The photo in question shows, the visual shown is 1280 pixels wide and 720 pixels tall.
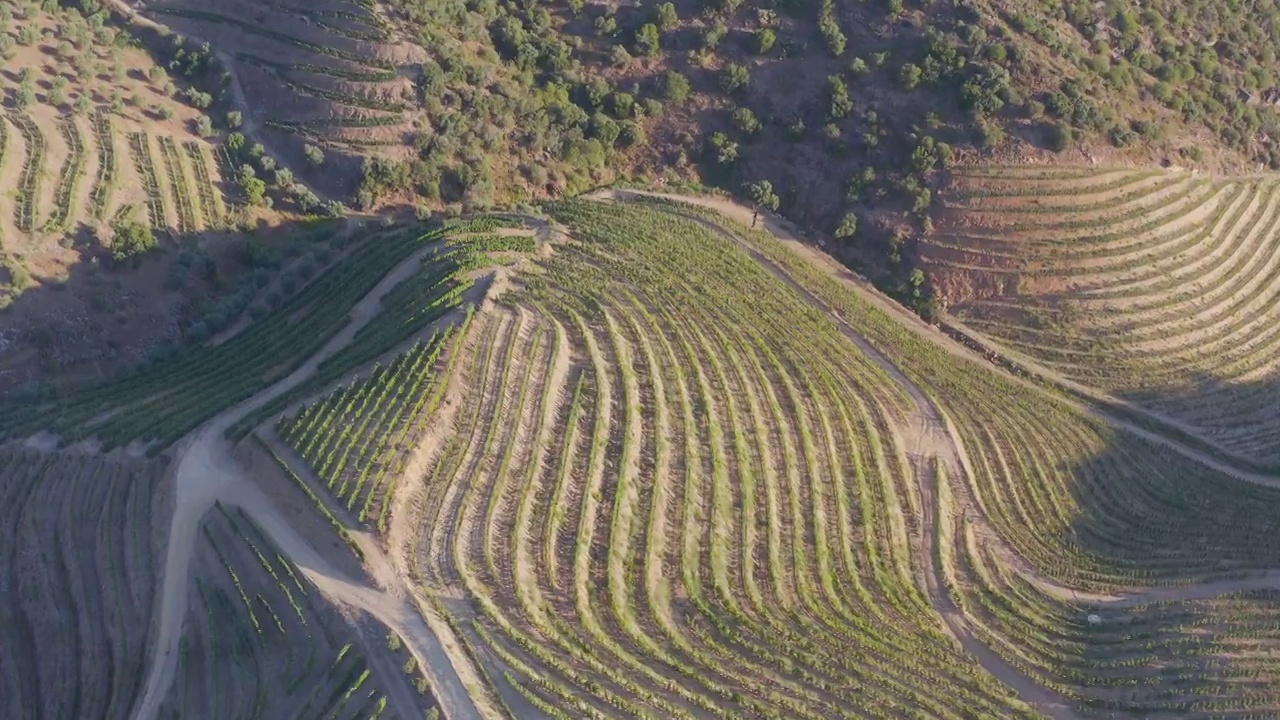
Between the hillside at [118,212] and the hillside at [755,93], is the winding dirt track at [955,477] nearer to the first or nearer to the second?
the hillside at [755,93]

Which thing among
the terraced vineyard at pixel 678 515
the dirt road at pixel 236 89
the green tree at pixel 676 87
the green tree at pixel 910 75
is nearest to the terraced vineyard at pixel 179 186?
the dirt road at pixel 236 89

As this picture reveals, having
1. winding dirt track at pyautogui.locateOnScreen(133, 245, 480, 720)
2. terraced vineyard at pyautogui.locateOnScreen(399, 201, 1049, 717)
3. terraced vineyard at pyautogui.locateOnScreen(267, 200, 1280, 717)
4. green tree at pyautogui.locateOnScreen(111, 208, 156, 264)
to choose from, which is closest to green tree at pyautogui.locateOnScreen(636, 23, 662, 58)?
terraced vineyard at pyautogui.locateOnScreen(267, 200, 1280, 717)

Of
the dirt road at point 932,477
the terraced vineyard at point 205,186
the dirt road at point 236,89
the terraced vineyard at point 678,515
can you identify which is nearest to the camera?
the terraced vineyard at point 678,515

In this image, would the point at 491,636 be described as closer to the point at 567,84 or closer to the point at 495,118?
the point at 495,118

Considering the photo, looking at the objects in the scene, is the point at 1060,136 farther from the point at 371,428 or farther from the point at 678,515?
the point at 371,428

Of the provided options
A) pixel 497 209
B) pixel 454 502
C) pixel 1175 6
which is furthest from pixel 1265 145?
pixel 454 502

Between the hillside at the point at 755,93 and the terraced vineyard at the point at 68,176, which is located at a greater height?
the hillside at the point at 755,93

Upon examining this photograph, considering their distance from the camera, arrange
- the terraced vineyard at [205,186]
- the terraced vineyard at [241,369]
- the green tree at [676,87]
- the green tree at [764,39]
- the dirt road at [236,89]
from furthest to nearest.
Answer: the green tree at [676,87]
the green tree at [764,39]
the dirt road at [236,89]
the terraced vineyard at [205,186]
the terraced vineyard at [241,369]
